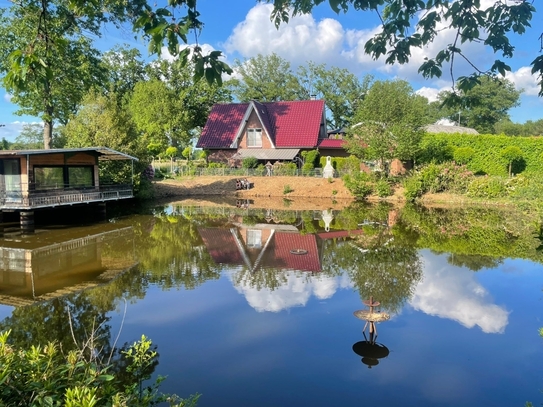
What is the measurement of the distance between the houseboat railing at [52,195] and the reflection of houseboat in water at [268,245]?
6443 mm

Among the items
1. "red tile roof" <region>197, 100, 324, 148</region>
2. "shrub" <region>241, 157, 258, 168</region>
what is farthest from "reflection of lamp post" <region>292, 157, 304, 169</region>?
"shrub" <region>241, 157, 258, 168</region>

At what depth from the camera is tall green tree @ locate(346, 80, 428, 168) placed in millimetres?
30328

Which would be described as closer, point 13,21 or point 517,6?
point 517,6

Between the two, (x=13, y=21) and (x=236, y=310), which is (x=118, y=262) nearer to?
(x=236, y=310)

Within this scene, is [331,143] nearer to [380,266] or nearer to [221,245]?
[221,245]

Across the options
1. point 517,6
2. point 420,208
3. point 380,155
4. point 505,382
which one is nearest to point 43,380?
point 517,6

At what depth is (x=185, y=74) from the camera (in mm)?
45625

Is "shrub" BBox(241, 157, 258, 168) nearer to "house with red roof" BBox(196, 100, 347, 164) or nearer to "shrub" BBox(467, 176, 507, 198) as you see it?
"house with red roof" BBox(196, 100, 347, 164)

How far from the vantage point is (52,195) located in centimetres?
1980

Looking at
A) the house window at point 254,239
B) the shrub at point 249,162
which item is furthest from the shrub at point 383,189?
the house window at point 254,239

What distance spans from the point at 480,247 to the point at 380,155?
A: 16.3 m

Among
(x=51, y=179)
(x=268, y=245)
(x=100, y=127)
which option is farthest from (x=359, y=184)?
(x=51, y=179)

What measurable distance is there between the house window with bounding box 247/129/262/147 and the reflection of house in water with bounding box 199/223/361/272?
1922cm

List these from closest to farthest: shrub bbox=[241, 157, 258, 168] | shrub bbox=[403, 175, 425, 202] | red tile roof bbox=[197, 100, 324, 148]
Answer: shrub bbox=[403, 175, 425, 202] < shrub bbox=[241, 157, 258, 168] < red tile roof bbox=[197, 100, 324, 148]
